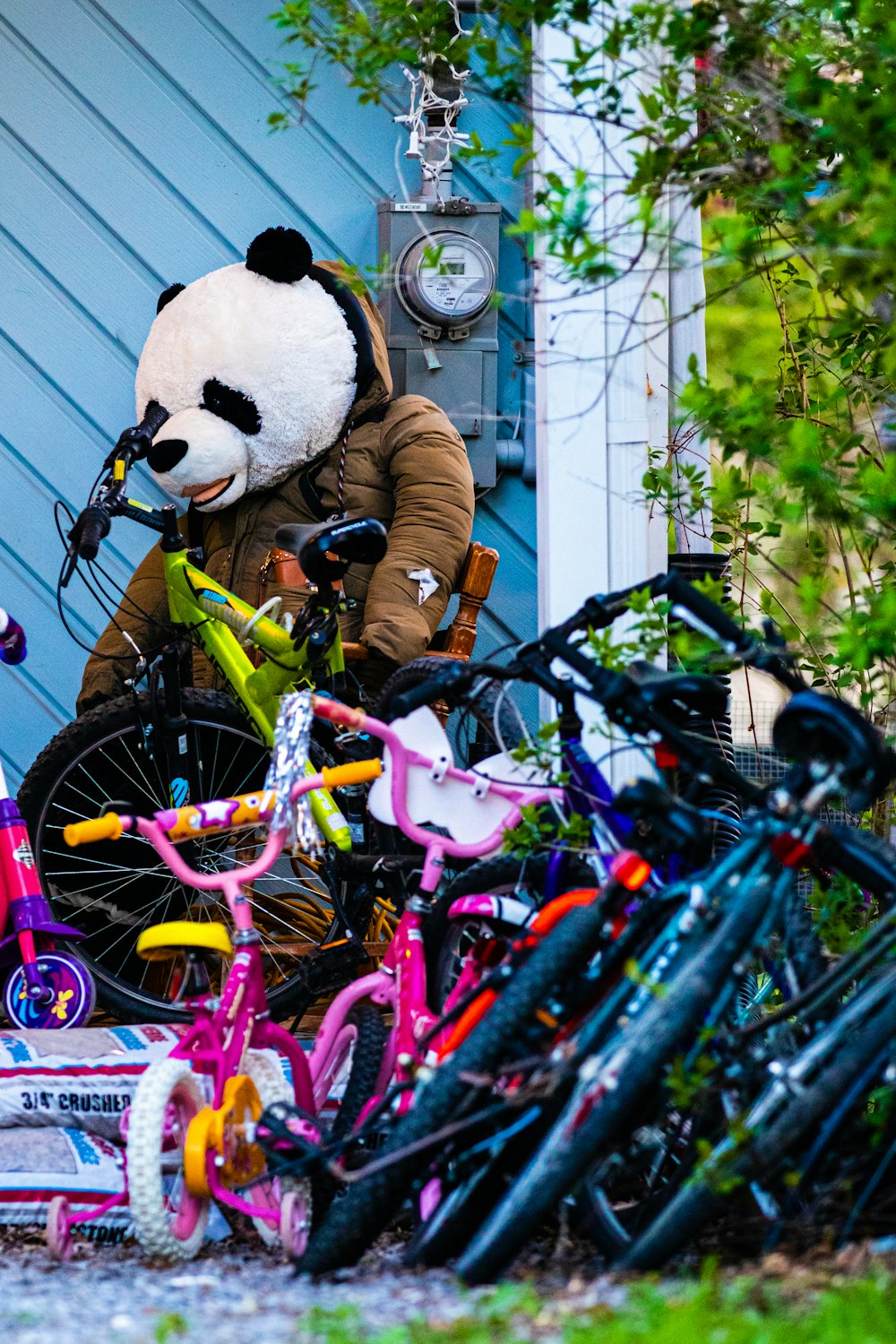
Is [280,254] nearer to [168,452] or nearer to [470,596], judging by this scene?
[168,452]

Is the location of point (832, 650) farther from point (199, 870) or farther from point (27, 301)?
point (27, 301)

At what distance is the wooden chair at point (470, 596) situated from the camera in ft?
10.8

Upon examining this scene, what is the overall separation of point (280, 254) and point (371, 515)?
61cm

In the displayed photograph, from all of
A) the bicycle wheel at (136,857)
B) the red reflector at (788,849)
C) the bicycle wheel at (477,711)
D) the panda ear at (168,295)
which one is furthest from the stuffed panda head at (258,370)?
the red reflector at (788,849)

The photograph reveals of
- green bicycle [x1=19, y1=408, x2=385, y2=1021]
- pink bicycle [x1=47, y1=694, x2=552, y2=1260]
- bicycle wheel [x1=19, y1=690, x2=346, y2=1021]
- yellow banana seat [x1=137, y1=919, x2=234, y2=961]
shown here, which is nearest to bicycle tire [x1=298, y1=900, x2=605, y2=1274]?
pink bicycle [x1=47, y1=694, x2=552, y2=1260]

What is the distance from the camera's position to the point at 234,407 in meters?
3.29

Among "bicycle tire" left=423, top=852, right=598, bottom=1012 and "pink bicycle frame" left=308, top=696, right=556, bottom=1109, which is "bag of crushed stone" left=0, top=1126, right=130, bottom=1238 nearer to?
"pink bicycle frame" left=308, top=696, right=556, bottom=1109

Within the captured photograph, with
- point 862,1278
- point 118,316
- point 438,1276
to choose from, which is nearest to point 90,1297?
point 438,1276

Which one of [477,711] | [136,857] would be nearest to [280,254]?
[477,711]

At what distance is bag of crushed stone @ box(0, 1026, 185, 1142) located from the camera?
244 cm

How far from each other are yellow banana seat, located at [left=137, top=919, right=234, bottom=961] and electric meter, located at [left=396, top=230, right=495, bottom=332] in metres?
2.02

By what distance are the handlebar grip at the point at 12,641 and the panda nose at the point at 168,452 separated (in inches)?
20.1

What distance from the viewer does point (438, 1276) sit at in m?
1.77

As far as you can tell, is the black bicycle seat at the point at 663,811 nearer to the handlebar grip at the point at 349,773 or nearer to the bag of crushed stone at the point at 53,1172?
the handlebar grip at the point at 349,773
